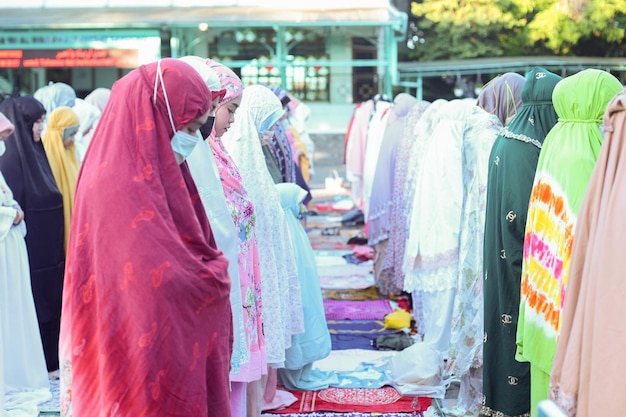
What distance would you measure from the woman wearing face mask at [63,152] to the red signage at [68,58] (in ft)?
40.7

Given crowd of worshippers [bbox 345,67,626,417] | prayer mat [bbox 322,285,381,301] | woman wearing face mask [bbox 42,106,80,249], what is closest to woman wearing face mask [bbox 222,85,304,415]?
crowd of worshippers [bbox 345,67,626,417]

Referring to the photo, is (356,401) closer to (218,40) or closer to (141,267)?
(141,267)

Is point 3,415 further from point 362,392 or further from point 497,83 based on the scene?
point 497,83

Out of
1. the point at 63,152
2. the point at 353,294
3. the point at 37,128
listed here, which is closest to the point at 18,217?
the point at 37,128

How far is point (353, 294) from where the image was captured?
26.5 ft

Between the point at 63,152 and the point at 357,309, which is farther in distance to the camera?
the point at 357,309

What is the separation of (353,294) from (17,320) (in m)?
3.60

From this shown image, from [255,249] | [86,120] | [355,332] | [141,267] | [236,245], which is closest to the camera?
[141,267]

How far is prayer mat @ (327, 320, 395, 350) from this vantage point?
6372 mm

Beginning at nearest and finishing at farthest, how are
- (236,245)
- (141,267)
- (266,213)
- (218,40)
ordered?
(141,267) → (236,245) → (266,213) → (218,40)

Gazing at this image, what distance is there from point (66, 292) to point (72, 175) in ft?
12.3

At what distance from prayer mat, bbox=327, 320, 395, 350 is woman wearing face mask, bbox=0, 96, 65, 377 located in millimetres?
2021

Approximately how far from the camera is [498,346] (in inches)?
164

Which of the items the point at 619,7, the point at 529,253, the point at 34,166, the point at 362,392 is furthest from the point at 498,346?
the point at 619,7
